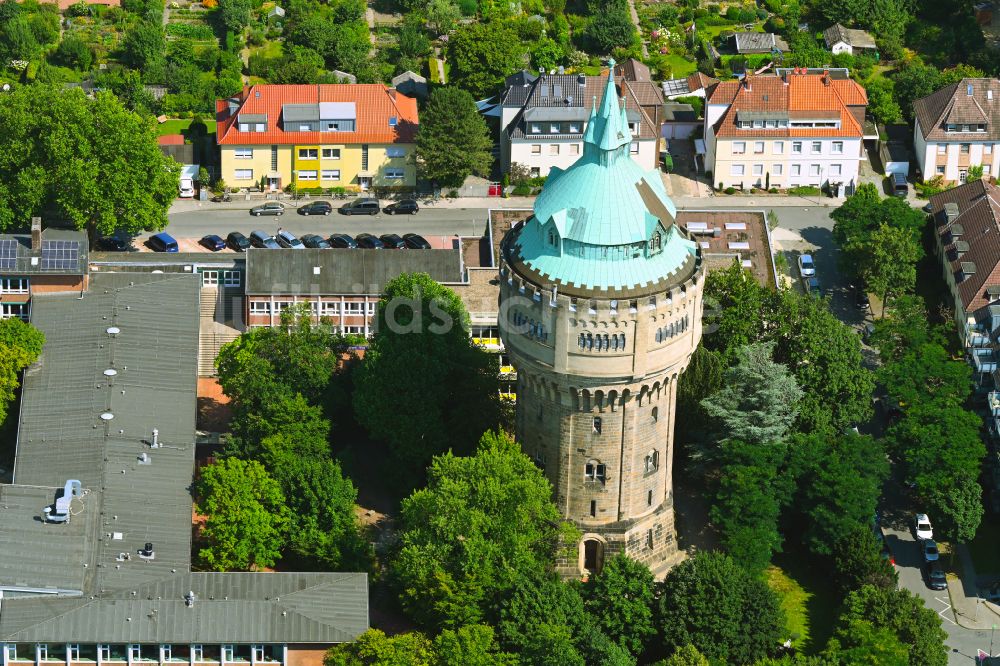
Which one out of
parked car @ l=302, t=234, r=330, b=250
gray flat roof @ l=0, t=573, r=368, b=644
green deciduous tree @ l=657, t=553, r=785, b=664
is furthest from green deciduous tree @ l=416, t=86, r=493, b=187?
gray flat roof @ l=0, t=573, r=368, b=644

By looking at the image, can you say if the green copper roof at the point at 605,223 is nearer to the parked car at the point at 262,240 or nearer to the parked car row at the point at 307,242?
the parked car row at the point at 307,242

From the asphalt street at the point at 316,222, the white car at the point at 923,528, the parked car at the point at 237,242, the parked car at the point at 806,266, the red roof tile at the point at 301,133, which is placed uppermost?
the red roof tile at the point at 301,133

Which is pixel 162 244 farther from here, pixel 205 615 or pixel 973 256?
pixel 973 256

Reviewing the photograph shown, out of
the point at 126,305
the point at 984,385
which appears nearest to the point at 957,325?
the point at 984,385

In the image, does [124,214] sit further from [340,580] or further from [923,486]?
[923,486]

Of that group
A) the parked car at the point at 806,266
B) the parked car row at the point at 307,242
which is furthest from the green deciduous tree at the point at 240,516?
the parked car at the point at 806,266

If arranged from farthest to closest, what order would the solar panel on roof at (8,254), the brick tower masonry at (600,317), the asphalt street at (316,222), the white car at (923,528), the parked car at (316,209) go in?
1. the parked car at (316,209)
2. the asphalt street at (316,222)
3. the solar panel on roof at (8,254)
4. the white car at (923,528)
5. the brick tower masonry at (600,317)
